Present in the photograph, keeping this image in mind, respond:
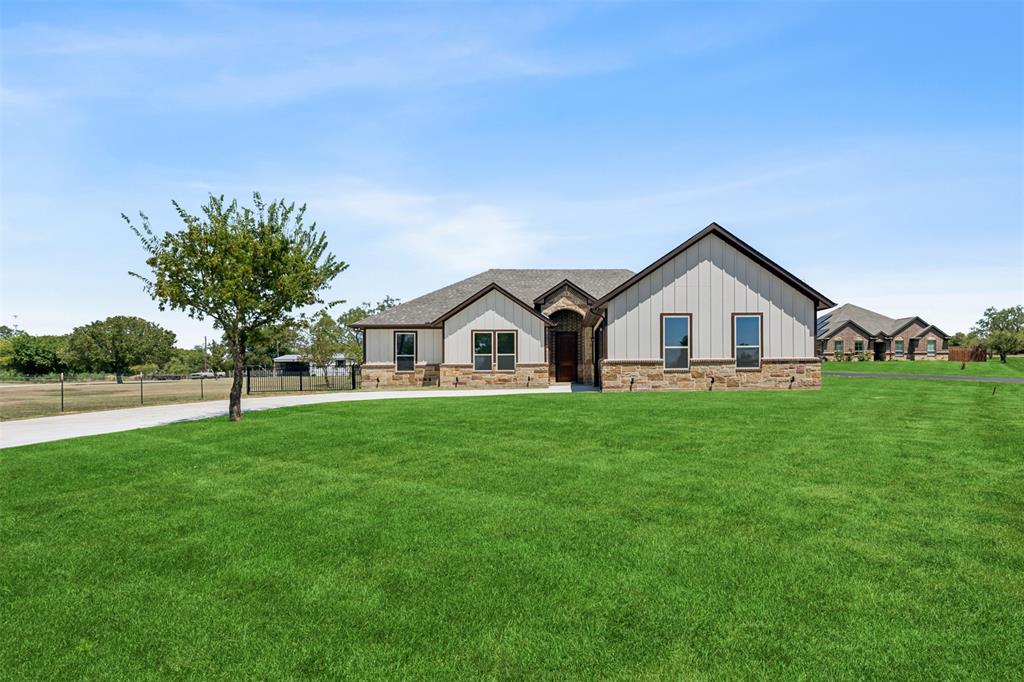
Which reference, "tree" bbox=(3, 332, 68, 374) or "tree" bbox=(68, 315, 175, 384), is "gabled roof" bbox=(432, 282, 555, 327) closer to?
"tree" bbox=(68, 315, 175, 384)

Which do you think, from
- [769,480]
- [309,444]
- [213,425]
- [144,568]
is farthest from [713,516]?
[213,425]

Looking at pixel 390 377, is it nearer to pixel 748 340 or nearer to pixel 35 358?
pixel 748 340

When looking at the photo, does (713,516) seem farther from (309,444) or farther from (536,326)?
(536,326)

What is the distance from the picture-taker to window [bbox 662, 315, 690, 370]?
2430 centimetres

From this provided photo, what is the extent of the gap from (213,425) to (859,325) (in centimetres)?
6985

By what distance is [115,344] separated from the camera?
258ft

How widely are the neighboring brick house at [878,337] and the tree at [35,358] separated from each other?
102571 millimetres

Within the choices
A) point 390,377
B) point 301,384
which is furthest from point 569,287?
point 301,384

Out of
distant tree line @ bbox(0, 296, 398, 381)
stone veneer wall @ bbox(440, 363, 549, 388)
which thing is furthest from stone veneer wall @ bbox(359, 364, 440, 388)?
distant tree line @ bbox(0, 296, 398, 381)

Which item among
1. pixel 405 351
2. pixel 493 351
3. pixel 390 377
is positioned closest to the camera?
pixel 493 351

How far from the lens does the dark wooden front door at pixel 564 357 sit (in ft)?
107

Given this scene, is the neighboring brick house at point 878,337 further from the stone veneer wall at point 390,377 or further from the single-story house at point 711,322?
the stone veneer wall at point 390,377

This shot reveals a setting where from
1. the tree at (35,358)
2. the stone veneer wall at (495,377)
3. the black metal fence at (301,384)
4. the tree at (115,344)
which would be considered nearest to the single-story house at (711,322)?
the stone veneer wall at (495,377)

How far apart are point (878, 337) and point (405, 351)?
192 feet
